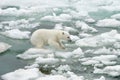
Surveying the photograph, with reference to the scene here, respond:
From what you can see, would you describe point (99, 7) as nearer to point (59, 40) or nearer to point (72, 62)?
point (59, 40)

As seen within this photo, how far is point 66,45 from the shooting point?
7.52 metres

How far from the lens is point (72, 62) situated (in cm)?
649

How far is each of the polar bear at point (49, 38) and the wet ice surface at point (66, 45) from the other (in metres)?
0.15

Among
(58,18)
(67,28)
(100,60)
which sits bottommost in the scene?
(100,60)

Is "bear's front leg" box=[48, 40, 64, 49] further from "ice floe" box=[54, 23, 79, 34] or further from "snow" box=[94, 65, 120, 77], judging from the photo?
"ice floe" box=[54, 23, 79, 34]

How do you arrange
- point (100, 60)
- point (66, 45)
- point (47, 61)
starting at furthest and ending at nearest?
point (66, 45), point (100, 60), point (47, 61)

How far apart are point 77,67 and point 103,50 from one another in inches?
42.5

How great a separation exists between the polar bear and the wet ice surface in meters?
0.15

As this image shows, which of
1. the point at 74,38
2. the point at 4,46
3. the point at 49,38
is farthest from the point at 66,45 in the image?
the point at 4,46

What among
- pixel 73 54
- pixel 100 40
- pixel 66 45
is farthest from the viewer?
pixel 100 40

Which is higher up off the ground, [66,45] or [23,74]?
[66,45]

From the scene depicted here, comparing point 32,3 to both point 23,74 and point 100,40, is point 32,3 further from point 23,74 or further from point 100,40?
point 23,74

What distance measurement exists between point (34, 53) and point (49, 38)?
1.89 ft

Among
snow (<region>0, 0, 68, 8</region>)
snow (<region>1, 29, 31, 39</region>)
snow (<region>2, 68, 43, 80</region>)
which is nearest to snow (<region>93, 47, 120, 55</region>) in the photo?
snow (<region>2, 68, 43, 80</region>)
